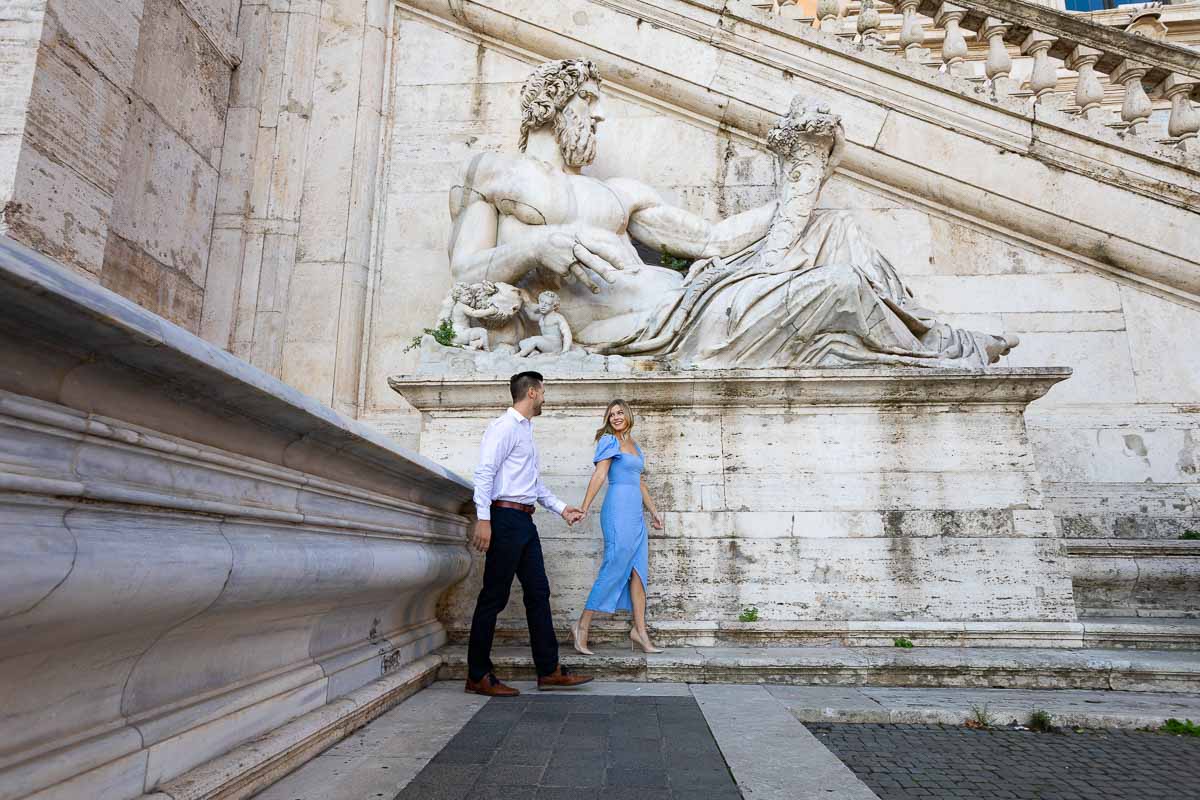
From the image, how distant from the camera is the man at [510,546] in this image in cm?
341

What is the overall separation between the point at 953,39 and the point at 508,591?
6.77 metres

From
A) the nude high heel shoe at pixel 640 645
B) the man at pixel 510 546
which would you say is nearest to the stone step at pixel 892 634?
the nude high heel shoe at pixel 640 645

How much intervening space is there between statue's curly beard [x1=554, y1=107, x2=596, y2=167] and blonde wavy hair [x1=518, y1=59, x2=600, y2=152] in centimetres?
7

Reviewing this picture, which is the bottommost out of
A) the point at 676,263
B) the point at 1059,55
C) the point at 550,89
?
the point at 676,263

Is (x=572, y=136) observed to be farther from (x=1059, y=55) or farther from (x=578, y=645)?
(x=1059, y=55)

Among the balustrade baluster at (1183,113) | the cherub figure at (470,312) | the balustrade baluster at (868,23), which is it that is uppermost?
the balustrade baluster at (868,23)

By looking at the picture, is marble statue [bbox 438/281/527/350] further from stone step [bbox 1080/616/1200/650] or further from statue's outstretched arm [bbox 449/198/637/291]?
stone step [bbox 1080/616/1200/650]

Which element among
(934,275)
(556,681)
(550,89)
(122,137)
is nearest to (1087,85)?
(934,275)

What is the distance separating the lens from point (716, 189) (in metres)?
7.08

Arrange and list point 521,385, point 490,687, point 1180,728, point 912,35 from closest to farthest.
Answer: point 1180,728 → point 490,687 → point 521,385 → point 912,35

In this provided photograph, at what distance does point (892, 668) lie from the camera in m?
3.71

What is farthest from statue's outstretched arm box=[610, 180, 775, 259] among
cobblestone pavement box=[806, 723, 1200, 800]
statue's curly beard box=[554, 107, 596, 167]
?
cobblestone pavement box=[806, 723, 1200, 800]

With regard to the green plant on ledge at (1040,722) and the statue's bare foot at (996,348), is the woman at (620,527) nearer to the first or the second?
the green plant on ledge at (1040,722)

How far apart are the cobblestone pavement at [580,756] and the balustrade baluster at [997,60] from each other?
21.3 ft
